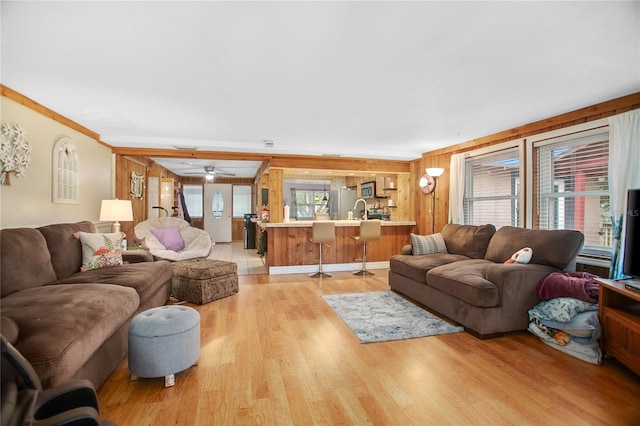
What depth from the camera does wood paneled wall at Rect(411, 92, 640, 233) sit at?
3.17 meters

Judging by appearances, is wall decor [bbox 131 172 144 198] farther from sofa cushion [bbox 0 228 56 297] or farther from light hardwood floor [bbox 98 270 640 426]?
light hardwood floor [bbox 98 270 640 426]

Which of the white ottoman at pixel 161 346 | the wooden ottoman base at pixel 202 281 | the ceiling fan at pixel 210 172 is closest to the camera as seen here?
the white ottoman at pixel 161 346

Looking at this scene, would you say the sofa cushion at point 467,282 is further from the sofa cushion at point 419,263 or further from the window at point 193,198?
the window at point 193,198

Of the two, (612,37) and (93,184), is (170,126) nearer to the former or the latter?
(93,184)

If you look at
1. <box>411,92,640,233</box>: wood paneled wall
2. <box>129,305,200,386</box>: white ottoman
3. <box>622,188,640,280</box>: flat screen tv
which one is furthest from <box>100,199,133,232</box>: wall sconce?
<box>622,188,640,280</box>: flat screen tv

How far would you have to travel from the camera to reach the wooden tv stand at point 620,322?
84.6 inches

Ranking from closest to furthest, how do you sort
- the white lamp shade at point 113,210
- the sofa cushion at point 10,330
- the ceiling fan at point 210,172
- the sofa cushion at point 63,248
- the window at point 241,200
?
the sofa cushion at point 10,330 < the sofa cushion at point 63,248 < the white lamp shade at point 113,210 < the ceiling fan at point 210,172 < the window at point 241,200

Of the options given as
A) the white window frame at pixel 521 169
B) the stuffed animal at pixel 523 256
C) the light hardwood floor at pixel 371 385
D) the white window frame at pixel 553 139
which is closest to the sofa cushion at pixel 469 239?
the white window frame at pixel 521 169

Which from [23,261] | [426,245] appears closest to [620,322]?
[426,245]

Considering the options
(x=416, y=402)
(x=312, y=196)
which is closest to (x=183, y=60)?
(x=416, y=402)

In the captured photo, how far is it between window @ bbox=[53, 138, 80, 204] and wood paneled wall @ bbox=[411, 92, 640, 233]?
18.4ft

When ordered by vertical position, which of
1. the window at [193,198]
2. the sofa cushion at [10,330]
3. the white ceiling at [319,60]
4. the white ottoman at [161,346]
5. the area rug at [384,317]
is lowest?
the area rug at [384,317]

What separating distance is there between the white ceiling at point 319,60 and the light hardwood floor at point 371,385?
2330 millimetres

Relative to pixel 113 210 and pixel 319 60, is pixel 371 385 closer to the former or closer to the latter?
pixel 319 60
